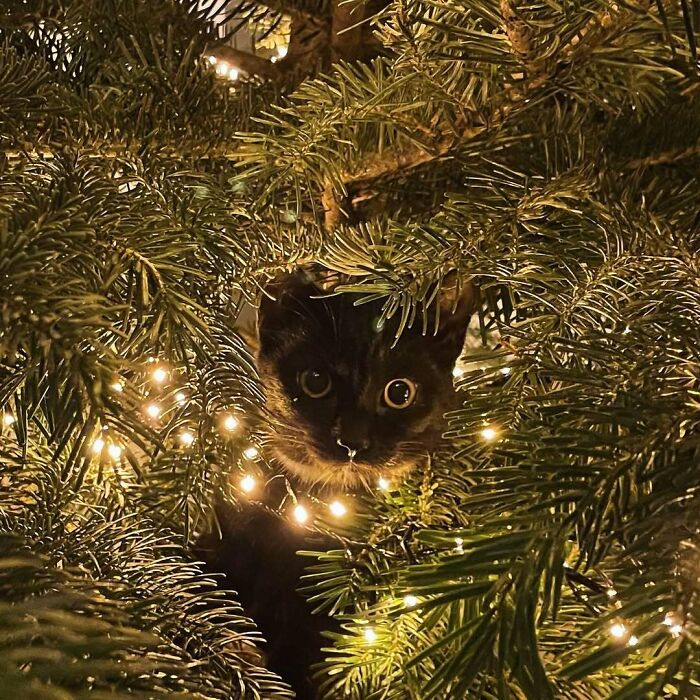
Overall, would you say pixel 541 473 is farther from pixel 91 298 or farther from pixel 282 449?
pixel 282 449

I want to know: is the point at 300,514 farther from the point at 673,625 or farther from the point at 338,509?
the point at 673,625

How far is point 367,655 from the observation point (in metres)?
0.48

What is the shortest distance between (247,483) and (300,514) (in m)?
0.09

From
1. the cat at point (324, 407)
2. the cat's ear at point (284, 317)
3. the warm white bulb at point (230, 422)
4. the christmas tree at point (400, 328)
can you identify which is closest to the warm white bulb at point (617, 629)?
the christmas tree at point (400, 328)

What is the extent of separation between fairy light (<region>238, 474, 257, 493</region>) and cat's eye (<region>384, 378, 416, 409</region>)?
213 millimetres

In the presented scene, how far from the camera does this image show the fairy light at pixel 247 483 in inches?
20.4

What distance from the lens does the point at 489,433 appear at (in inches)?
16.9

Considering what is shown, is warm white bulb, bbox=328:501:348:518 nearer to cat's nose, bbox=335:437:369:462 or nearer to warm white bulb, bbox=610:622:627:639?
cat's nose, bbox=335:437:369:462

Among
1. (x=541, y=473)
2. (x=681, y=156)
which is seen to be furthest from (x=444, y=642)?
(x=681, y=156)

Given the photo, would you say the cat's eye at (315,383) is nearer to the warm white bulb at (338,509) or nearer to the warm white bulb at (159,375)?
the warm white bulb at (338,509)

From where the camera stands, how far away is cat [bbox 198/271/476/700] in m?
0.72

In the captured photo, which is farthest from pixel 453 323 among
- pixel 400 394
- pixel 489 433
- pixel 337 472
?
pixel 489 433

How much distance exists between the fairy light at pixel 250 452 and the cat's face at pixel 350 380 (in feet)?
0.54

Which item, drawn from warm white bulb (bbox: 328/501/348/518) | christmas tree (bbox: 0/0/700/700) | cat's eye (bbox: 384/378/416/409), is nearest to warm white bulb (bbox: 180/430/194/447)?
christmas tree (bbox: 0/0/700/700)
